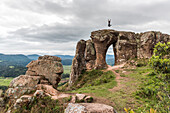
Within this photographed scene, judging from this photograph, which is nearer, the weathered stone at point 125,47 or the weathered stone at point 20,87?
the weathered stone at point 20,87

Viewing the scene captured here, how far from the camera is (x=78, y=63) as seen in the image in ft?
120

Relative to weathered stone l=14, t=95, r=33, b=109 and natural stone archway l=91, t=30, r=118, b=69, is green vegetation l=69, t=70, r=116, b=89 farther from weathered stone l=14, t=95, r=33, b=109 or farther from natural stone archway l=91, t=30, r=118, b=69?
weathered stone l=14, t=95, r=33, b=109

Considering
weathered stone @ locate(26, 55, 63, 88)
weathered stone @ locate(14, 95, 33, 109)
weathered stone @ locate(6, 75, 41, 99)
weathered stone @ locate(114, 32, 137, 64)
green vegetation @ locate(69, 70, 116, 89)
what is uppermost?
weathered stone @ locate(114, 32, 137, 64)

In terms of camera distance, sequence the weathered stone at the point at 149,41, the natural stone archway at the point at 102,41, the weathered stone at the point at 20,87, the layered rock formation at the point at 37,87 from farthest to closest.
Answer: the natural stone archway at the point at 102,41 < the weathered stone at the point at 149,41 < the weathered stone at the point at 20,87 < the layered rock formation at the point at 37,87

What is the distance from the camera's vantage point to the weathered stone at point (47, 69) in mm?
17609

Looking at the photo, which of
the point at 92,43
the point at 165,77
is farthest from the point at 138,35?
the point at 165,77

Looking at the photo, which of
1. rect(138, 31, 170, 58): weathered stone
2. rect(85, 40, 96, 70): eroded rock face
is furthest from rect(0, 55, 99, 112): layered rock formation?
rect(138, 31, 170, 58): weathered stone

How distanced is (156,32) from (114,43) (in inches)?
595

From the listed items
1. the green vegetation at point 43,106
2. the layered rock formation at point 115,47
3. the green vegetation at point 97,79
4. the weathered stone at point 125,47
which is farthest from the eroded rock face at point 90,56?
the green vegetation at point 43,106

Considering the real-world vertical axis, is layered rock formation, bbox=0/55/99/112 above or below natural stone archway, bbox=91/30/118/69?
below

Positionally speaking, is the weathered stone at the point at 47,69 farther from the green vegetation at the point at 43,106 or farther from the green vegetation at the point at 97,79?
the green vegetation at the point at 97,79

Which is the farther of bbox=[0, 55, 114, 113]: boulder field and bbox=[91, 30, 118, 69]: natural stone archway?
bbox=[91, 30, 118, 69]: natural stone archway

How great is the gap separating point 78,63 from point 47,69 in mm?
18956

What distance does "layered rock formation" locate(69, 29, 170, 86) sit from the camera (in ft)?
116
